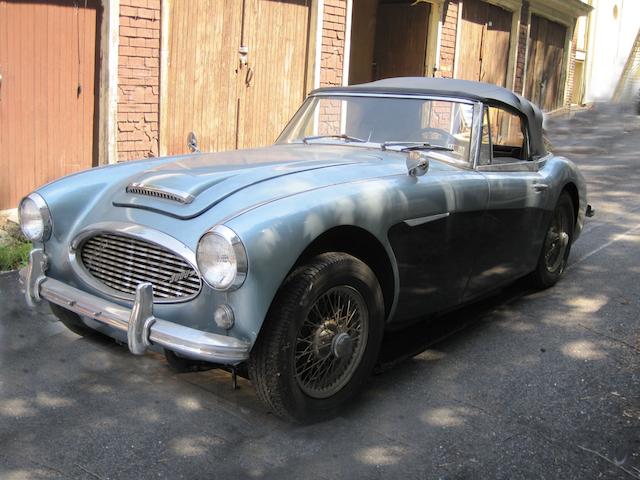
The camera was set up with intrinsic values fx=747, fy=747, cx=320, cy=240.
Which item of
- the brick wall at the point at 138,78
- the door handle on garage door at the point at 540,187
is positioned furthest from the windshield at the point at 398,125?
the brick wall at the point at 138,78

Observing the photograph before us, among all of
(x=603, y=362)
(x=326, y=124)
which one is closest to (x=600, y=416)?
(x=603, y=362)

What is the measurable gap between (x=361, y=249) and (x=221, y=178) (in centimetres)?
75

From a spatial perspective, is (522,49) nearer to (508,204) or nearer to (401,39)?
(401,39)

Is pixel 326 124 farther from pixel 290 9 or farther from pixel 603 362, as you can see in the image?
pixel 290 9

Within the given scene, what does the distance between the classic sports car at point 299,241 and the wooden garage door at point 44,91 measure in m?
3.27

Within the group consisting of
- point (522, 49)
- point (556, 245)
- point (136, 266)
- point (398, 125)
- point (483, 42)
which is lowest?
point (556, 245)

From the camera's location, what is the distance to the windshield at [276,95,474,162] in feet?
14.6

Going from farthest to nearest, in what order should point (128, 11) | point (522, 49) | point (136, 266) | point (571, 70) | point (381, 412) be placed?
1. point (571, 70)
2. point (522, 49)
3. point (128, 11)
4. point (381, 412)
5. point (136, 266)

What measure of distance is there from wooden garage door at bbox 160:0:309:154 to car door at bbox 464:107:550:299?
14.3 feet

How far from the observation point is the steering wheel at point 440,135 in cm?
447

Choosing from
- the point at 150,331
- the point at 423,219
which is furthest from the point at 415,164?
the point at 150,331

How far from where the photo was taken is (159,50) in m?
7.99

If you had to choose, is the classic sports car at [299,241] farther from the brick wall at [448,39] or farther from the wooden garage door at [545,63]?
the wooden garage door at [545,63]

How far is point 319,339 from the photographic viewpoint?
3.34m
